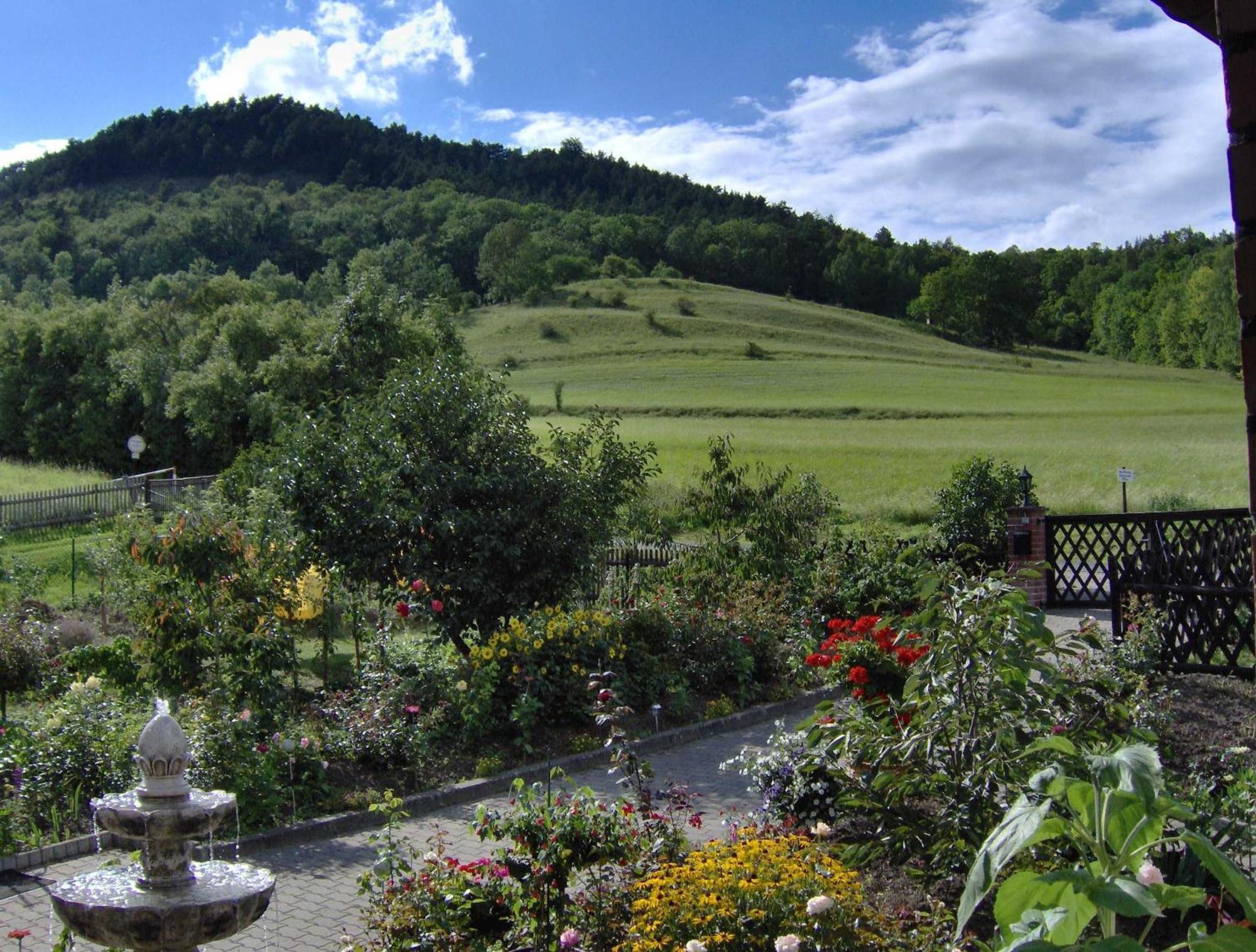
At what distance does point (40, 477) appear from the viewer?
3656cm

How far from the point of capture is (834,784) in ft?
22.8

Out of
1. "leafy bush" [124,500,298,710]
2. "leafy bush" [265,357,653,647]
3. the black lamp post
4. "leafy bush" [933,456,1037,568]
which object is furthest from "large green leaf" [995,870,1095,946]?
"leafy bush" [933,456,1037,568]

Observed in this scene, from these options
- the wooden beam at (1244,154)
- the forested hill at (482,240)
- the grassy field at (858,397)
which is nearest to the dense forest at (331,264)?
the forested hill at (482,240)

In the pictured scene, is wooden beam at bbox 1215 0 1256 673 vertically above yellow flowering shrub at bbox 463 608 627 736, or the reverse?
wooden beam at bbox 1215 0 1256 673

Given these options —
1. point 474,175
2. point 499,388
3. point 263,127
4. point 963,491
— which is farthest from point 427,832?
point 263,127

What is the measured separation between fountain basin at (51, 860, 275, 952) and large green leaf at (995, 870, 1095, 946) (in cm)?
341

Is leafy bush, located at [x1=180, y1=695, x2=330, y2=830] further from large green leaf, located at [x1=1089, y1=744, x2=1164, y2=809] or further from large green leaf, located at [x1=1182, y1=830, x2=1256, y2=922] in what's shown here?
large green leaf, located at [x1=1182, y1=830, x2=1256, y2=922]

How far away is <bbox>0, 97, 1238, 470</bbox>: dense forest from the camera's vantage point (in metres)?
41.3

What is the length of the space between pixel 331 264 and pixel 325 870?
75912 millimetres

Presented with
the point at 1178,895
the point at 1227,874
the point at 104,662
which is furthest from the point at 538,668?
the point at 1227,874

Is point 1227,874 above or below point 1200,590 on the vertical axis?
above

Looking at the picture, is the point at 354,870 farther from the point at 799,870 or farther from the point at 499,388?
the point at 499,388

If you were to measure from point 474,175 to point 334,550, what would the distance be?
14094cm

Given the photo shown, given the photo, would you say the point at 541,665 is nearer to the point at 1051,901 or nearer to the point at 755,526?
the point at 755,526
